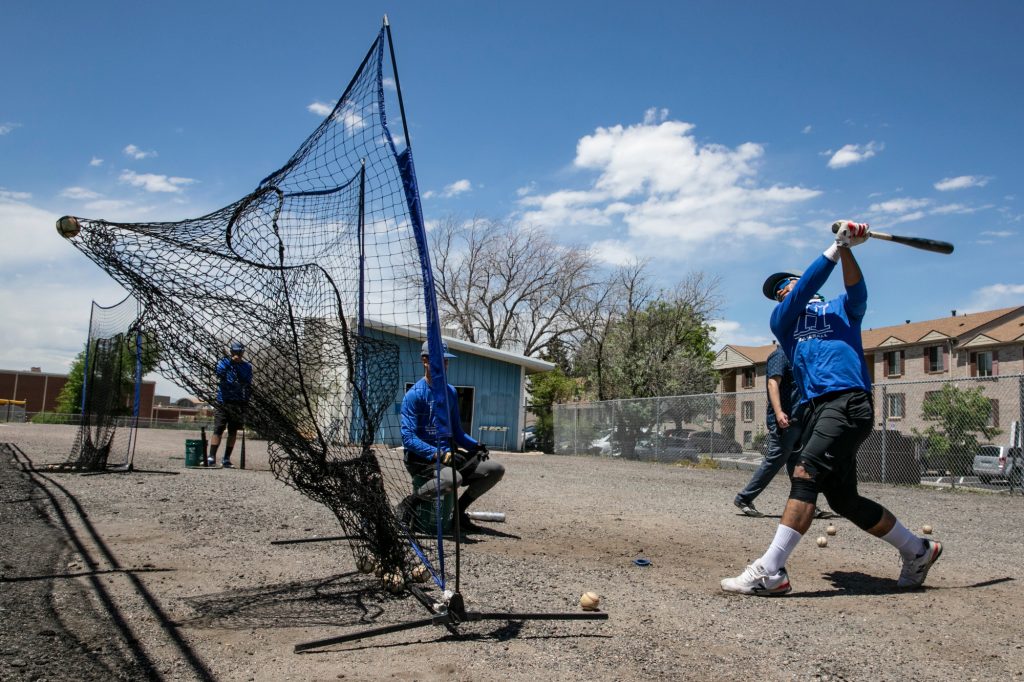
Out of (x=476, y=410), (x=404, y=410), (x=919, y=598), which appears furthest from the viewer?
(x=476, y=410)

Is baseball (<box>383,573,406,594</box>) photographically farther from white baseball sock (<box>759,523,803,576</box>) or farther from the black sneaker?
the black sneaker

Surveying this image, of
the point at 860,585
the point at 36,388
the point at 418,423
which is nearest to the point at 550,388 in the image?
the point at 418,423

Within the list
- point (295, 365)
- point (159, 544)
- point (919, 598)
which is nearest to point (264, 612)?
point (295, 365)

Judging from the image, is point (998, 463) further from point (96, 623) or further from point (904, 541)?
point (96, 623)

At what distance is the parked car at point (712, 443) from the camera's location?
1867 centimetres

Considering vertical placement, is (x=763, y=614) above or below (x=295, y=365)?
below

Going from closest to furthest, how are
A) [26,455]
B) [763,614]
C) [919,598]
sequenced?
[763,614]
[919,598]
[26,455]

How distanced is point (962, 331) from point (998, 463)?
3729 centimetres

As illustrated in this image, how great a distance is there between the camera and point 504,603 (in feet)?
13.4

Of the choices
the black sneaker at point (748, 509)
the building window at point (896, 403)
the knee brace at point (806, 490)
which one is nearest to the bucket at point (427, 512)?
the knee brace at point (806, 490)

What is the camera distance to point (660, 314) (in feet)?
128

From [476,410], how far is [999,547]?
19269 millimetres

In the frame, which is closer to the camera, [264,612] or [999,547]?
[264,612]

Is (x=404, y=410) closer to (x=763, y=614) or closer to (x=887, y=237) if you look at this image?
(x=763, y=614)
